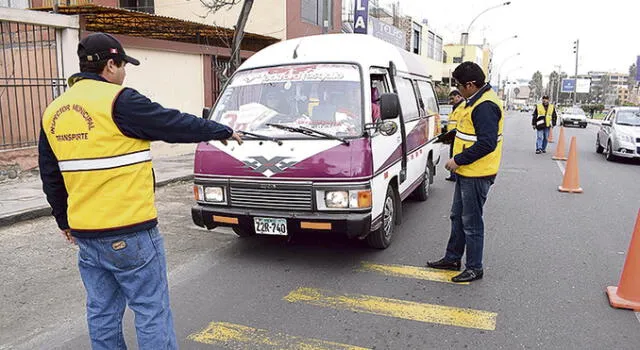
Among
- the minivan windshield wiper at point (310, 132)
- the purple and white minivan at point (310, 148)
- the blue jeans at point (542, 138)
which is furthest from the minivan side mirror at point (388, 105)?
the blue jeans at point (542, 138)

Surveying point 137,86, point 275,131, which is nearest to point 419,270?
point 275,131

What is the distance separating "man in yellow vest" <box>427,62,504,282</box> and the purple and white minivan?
77 centimetres

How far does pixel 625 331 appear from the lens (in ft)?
12.4

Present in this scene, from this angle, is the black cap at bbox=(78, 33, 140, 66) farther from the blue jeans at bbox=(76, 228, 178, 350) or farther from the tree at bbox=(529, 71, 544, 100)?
the tree at bbox=(529, 71, 544, 100)

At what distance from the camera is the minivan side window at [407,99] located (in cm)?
649

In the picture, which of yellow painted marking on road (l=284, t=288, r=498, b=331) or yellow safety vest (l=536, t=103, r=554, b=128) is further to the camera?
yellow safety vest (l=536, t=103, r=554, b=128)

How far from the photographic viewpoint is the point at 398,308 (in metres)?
4.16

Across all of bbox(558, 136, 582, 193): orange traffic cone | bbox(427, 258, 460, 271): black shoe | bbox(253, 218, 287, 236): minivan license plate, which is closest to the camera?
bbox(253, 218, 287, 236): minivan license plate

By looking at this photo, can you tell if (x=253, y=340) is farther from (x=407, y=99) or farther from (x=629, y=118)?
(x=629, y=118)

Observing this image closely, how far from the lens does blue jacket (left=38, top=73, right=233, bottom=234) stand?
95.5 inches

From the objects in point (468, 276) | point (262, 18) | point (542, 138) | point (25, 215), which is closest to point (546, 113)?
point (542, 138)

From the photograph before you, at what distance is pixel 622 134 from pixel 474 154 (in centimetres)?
1123

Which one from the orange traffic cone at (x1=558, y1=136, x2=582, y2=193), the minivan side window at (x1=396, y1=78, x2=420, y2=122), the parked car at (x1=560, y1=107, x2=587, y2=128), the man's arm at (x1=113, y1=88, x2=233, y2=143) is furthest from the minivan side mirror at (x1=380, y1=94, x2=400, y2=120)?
the parked car at (x1=560, y1=107, x2=587, y2=128)

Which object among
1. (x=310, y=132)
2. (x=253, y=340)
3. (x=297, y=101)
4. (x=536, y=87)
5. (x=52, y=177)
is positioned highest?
(x=536, y=87)
